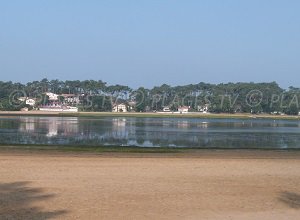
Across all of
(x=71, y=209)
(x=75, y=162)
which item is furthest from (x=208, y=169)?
(x=71, y=209)

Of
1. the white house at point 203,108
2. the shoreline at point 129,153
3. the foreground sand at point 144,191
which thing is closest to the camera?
the foreground sand at point 144,191

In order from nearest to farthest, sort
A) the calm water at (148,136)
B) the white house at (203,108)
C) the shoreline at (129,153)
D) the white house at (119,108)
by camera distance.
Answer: the shoreline at (129,153) → the calm water at (148,136) → the white house at (119,108) → the white house at (203,108)

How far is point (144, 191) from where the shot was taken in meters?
13.3

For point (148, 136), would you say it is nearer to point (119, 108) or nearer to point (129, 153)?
point (129, 153)

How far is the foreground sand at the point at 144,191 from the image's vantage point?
35.9 ft

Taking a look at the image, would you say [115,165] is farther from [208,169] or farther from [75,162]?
[208,169]

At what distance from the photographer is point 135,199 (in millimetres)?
12258

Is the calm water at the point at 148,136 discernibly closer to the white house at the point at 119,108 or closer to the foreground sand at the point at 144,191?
the foreground sand at the point at 144,191

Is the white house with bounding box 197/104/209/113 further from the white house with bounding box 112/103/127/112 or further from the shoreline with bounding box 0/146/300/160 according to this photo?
the shoreline with bounding box 0/146/300/160

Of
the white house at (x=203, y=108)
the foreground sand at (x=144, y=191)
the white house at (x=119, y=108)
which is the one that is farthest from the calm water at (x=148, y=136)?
the white house at (x=203, y=108)

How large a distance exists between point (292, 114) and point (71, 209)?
181003mm

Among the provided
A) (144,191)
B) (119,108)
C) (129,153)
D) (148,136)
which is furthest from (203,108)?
(144,191)

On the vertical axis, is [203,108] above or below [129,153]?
above

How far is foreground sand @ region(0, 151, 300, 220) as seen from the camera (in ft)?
35.9
